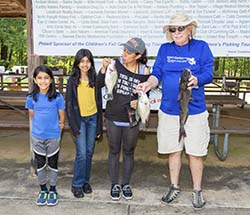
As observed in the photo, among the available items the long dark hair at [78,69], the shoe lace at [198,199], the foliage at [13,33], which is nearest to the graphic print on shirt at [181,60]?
the long dark hair at [78,69]

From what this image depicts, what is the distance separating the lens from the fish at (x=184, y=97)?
2.65 meters

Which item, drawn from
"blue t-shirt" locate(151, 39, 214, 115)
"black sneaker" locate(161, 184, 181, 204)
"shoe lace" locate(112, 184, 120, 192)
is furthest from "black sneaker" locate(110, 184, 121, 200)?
"blue t-shirt" locate(151, 39, 214, 115)

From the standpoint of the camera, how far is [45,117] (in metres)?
3.04

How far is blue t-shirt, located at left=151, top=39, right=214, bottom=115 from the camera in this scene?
283cm

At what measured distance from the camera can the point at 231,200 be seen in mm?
3289

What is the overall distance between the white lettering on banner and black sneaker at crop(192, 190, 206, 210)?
1451 millimetres

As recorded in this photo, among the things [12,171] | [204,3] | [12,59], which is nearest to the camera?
[204,3]

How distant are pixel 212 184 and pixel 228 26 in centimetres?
163

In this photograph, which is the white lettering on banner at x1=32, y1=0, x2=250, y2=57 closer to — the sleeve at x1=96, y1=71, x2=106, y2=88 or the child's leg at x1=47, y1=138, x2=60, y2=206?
the sleeve at x1=96, y1=71, x2=106, y2=88

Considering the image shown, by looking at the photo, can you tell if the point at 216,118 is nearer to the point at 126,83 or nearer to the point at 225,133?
the point at 225,133

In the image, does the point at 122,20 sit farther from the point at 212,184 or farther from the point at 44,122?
the point at 212,184

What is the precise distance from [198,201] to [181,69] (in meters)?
1.17

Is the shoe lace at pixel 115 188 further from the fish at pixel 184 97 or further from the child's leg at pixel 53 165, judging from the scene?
the fish at pixel 184 97

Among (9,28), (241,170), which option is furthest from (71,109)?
(9,28)
